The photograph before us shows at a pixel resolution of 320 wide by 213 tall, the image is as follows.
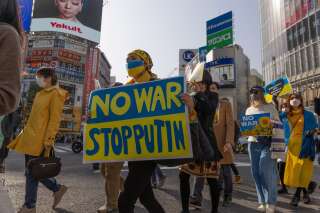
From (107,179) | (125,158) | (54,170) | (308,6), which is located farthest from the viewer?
(308,6)

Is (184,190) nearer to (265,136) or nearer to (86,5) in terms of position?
(265,136)

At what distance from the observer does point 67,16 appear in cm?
A: 5162

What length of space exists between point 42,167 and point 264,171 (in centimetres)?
254

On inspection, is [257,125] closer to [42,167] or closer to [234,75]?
[42,167]

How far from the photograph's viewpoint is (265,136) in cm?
388

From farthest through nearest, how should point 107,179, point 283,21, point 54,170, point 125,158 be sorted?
point 283,21 → point 107,179 → point 54,170 → point 125,158

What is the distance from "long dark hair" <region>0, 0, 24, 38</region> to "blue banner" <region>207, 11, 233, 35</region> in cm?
3967

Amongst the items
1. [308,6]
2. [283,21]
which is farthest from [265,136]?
[283,21]

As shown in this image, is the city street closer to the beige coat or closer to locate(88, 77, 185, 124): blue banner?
the beige coat

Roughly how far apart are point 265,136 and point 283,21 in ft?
169

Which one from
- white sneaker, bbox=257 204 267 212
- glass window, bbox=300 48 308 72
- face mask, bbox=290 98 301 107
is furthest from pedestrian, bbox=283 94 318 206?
glass window, bbox=300 48 308 72

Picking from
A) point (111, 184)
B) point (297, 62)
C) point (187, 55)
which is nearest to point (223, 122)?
point (111, 184)

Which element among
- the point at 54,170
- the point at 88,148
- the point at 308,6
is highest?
the point at 308,6

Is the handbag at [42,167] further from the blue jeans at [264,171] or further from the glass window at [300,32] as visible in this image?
the glass window at [300,32]
